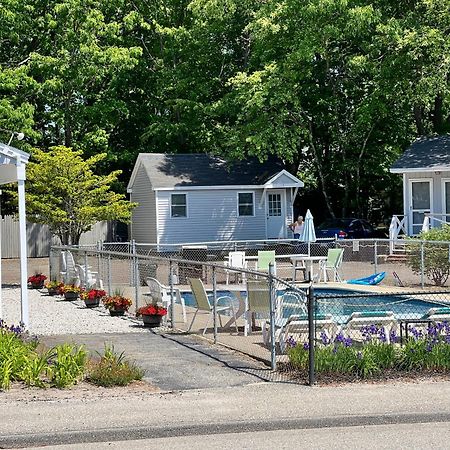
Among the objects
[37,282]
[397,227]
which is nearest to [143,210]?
[397,227]

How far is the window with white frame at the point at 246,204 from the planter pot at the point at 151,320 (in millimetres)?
26251

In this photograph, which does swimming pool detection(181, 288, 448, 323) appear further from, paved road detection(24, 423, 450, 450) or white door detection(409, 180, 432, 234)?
white door detection(409, 180, 432, 234)

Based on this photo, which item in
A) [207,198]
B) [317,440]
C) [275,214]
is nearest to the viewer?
A: [317,440]

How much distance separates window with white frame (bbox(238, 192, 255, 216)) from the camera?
43281 mm

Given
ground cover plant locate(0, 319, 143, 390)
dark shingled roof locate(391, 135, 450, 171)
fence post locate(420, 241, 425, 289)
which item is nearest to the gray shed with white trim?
dark shingled roof locate(391, 135, 450, 171)

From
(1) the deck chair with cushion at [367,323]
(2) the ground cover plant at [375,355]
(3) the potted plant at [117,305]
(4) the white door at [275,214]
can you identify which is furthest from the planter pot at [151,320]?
(4) the white door at [275,214]

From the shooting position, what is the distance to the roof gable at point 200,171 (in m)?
41.8

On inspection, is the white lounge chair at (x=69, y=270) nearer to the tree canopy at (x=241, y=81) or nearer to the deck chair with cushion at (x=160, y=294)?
the tree canopy at (x=241, y=81)

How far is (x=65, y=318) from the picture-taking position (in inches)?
740

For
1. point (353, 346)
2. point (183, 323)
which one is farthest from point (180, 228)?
point (353, 346)

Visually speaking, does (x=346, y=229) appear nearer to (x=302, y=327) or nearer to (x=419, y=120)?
(x=419, y=120)

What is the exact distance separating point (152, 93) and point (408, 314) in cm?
3294

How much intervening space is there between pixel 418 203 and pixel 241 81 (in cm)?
903

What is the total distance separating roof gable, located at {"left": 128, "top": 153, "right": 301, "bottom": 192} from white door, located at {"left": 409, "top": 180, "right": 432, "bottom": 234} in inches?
299
